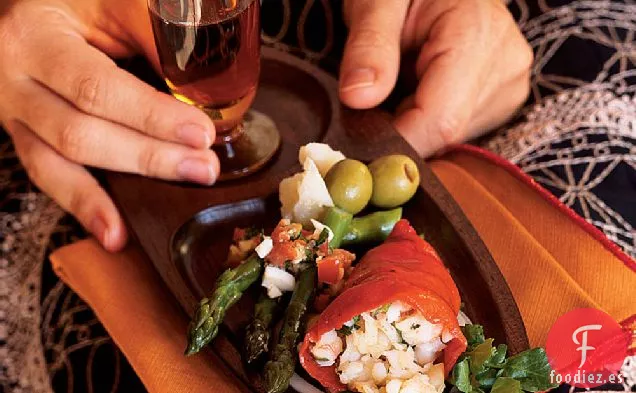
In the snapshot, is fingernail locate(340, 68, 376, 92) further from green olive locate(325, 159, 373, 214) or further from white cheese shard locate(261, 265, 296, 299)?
white cheese shard locate(261, 265, 296, 299)

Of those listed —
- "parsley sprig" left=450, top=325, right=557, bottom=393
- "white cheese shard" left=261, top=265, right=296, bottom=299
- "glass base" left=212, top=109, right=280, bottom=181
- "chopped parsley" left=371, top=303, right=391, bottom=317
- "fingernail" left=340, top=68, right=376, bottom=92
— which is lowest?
"glass base" left=212, top=109, right=280, bottom=181

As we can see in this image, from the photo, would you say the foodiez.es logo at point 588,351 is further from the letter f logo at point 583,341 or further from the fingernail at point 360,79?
the fingernail at point 360,79

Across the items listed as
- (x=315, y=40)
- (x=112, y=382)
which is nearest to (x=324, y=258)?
(x=112, y=382)

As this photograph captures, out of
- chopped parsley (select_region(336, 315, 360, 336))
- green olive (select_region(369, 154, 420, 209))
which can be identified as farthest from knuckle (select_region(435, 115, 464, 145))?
chopped parsley (select_region(336, 315, 360, 336))

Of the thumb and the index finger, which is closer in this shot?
the index finger

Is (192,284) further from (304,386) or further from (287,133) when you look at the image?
(287,133)

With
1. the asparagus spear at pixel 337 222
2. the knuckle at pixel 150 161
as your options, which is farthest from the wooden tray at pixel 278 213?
the asparagus spear at pixel 337 222
